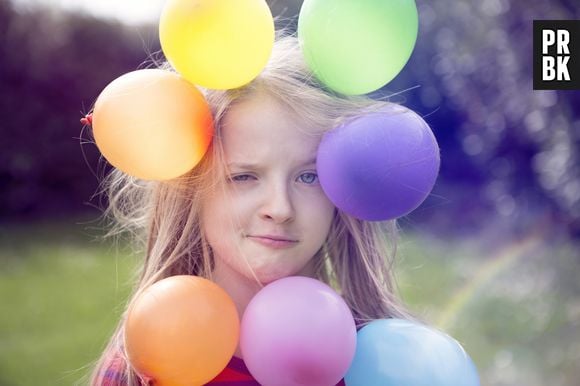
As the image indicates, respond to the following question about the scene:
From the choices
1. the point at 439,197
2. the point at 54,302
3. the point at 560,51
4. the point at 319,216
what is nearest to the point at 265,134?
the point at 319,216

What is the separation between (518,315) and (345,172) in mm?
4911

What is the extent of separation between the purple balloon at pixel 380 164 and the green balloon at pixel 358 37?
0.10m

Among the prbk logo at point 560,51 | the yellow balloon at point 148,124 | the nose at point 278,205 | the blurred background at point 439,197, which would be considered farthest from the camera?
the blurred background at point 439,197

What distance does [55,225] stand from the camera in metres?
9.02

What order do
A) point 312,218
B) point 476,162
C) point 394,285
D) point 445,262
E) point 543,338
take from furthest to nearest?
point 476,162 → point 445,262 → point 543,338 → point 394,285 → point 312,218

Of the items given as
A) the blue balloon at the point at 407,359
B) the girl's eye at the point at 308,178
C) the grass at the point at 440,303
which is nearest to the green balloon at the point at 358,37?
the girl's eye at the point at 308,178

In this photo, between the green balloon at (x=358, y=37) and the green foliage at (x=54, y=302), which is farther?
the green foliage at (x=54, y=302)

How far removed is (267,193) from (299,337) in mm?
372

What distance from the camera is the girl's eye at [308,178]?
169cm

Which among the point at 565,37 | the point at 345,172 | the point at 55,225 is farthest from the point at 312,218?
the point at 55,225

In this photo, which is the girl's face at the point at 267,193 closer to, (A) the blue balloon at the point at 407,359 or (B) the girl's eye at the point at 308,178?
(B) the girl's eye at the point at 308,178

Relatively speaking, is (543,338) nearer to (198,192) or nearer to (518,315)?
(518,315)

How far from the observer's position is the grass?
5152 millimetres

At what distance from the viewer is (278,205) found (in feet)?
5.31
